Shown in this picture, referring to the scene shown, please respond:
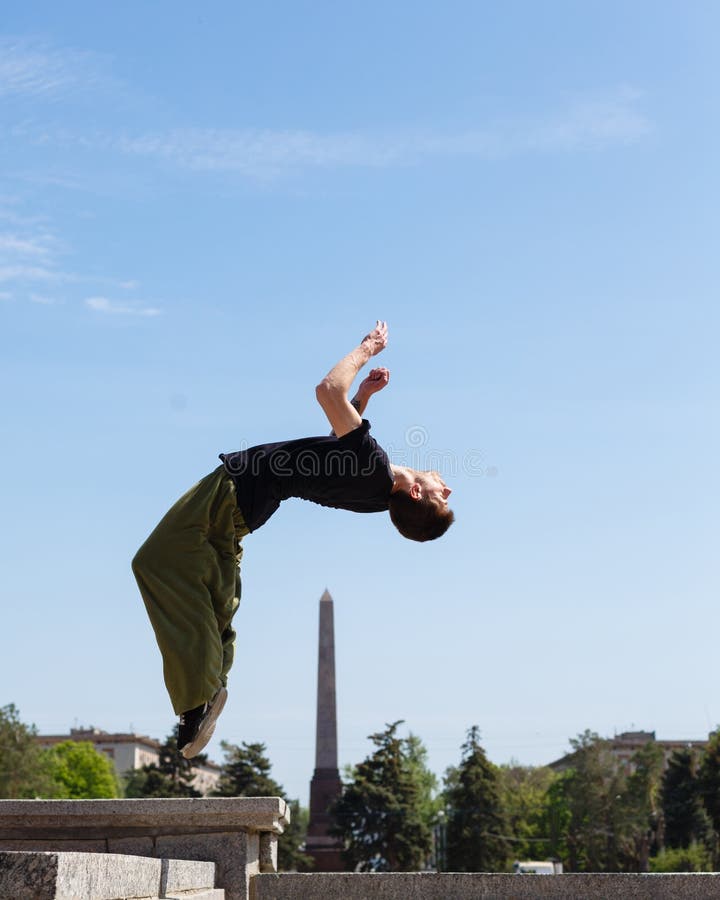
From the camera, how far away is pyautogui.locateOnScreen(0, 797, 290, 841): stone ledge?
7.67 metres

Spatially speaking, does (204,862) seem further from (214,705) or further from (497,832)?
(497,832)

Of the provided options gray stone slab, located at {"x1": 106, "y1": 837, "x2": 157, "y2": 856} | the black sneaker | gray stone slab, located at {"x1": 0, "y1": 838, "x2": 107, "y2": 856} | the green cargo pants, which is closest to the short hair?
the green cargo pants

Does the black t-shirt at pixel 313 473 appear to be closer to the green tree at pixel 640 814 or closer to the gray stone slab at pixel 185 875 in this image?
the gray stone slab at pixel 185 875

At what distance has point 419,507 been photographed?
20.3 feet

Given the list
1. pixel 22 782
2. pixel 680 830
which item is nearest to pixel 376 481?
pixel 22 782

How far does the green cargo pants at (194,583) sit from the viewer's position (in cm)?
Answer: 581

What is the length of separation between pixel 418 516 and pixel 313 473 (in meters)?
0.66

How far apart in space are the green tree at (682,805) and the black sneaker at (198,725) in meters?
73.3

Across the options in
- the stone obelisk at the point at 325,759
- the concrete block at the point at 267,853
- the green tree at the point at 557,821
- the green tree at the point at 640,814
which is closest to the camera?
the concrete block at the point at 267,853

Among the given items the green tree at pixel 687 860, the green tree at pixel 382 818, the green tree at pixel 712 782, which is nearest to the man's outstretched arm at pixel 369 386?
the green tree at pixel 382 818

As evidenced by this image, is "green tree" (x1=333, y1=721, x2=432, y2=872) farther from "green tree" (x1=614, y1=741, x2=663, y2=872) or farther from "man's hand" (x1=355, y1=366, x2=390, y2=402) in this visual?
"man's hand" (x1=355, y1=366, x2=390, y2=402)

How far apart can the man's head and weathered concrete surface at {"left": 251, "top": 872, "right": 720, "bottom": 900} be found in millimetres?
2821

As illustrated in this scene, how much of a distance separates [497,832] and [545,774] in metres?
53.5

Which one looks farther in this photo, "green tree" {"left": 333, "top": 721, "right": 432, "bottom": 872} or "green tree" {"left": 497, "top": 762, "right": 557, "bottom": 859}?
"green tree" {"left": 497, "top": 762, "right": 557, "bottom": 859}
